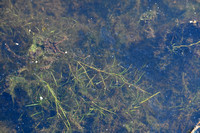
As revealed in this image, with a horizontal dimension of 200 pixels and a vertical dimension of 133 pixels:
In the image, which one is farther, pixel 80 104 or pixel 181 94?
pixel 181 94

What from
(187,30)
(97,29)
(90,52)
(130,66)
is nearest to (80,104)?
(90,52)

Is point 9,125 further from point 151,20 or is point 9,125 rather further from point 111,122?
point 151,20

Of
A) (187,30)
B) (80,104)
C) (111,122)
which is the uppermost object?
(187,30)

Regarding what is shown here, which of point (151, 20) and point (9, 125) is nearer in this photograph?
point (9, 125)

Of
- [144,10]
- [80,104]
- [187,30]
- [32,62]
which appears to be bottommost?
[80,104]

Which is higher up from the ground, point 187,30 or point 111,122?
point 187,30

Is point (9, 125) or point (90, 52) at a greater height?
point (90, 52)

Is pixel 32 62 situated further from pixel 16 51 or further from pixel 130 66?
pixel 130 66

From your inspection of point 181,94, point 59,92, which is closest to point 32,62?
point 59,92
